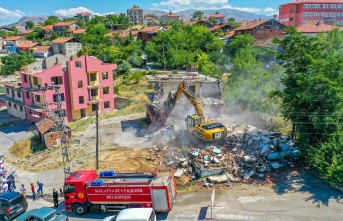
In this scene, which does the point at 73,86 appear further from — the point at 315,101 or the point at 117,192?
the point at 315,101

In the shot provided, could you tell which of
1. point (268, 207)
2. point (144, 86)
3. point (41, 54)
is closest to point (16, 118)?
point (144, 86)

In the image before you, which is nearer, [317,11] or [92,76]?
[92,76]

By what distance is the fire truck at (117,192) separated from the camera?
18.1 m

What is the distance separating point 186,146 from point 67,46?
274 feet

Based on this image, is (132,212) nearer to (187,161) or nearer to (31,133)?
(187,161)

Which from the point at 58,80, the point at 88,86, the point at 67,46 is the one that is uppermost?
the point at 67,46

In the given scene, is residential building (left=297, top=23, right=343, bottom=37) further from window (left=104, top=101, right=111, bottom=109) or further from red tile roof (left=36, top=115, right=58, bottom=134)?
red tile roof (left=36, top=115, right=58, bottom=134)

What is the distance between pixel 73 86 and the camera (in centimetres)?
4194

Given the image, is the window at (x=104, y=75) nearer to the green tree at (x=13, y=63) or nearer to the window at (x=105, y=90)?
the window at (x=105, y=90)

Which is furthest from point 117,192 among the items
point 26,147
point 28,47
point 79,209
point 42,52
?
point 28,47

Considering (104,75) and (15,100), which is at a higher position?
(104,75)

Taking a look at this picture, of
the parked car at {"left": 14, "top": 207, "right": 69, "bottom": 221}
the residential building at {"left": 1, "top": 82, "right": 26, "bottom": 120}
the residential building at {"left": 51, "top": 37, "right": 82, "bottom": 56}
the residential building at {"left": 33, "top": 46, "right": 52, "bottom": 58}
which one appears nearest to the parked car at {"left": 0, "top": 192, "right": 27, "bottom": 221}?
the parked car at {"left": 14, "top": 207, "right": 69, "bottom": 221}

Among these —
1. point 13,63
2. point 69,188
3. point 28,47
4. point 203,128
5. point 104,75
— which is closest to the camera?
point 69,188

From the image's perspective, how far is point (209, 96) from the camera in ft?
129
